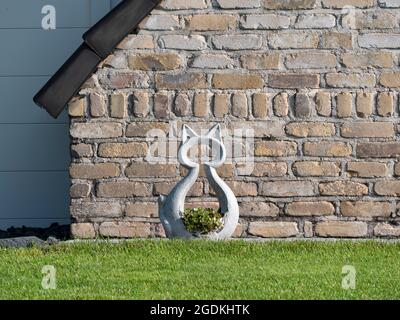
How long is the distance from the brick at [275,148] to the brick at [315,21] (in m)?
0.93

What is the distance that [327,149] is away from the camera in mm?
11336

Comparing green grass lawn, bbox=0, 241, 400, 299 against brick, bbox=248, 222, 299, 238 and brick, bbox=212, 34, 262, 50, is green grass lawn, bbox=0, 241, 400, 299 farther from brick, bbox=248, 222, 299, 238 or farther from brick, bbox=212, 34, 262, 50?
brick, bbox=212, 34, 262, 50

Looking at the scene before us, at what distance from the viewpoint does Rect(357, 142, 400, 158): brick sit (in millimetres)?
11328

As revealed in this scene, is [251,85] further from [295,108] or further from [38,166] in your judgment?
[38,166]

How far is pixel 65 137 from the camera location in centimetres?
1255

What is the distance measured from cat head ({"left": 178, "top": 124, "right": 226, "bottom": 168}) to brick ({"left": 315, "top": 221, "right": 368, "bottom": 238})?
0.98m

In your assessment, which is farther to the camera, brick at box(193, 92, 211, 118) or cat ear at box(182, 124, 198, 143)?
brick at box(193, 92, 211, 118)

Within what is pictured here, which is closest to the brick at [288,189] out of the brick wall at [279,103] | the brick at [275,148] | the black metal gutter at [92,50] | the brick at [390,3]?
the brick wall at [279,103]

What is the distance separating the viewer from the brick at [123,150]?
11.4 meters

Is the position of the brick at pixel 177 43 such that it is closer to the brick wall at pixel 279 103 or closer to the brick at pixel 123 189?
the brick wall at pixel 279 103

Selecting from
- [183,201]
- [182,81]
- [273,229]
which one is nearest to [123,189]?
[183,201]

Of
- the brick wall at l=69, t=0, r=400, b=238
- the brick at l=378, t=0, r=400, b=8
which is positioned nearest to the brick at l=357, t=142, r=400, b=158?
the brick wall at l=69, t=0, r=400, b=238
